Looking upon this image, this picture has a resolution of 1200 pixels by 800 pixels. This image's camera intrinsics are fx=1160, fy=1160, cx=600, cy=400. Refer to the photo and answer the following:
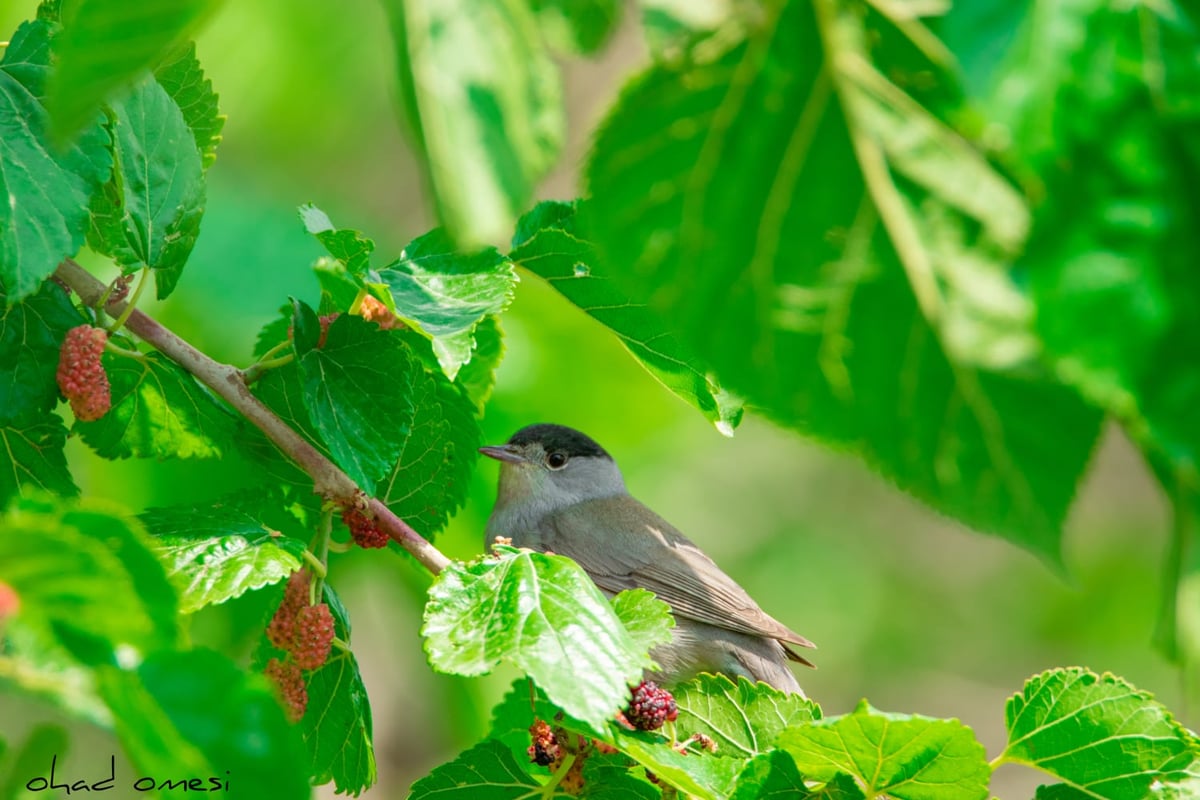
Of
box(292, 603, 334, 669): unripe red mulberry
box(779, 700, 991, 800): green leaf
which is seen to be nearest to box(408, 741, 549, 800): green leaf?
box(292, 603, 334, 669): unripe red mulberry

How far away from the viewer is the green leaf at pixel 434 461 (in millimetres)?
2080

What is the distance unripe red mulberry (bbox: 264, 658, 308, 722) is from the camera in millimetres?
1691

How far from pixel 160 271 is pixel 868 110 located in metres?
1.33

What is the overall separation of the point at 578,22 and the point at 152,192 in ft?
3.44

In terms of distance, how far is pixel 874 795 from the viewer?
1718 millimetres

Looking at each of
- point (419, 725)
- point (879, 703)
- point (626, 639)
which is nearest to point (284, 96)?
point (419, 725)

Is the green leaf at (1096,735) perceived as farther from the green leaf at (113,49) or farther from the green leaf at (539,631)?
the green leaf at (113,49)

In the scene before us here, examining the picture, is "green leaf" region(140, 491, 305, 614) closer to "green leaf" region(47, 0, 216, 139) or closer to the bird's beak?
"green leaf" region(47, 0, 216, 139)

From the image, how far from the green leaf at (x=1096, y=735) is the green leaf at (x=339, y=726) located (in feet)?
3.44

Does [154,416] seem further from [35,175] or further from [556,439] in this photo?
[556,439]

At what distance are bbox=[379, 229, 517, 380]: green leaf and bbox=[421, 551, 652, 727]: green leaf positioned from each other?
1.10 feet

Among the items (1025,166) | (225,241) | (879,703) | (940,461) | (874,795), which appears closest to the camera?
(1025,166)

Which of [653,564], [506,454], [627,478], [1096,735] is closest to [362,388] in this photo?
[1096,735]

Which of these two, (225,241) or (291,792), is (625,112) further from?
(225,241)
